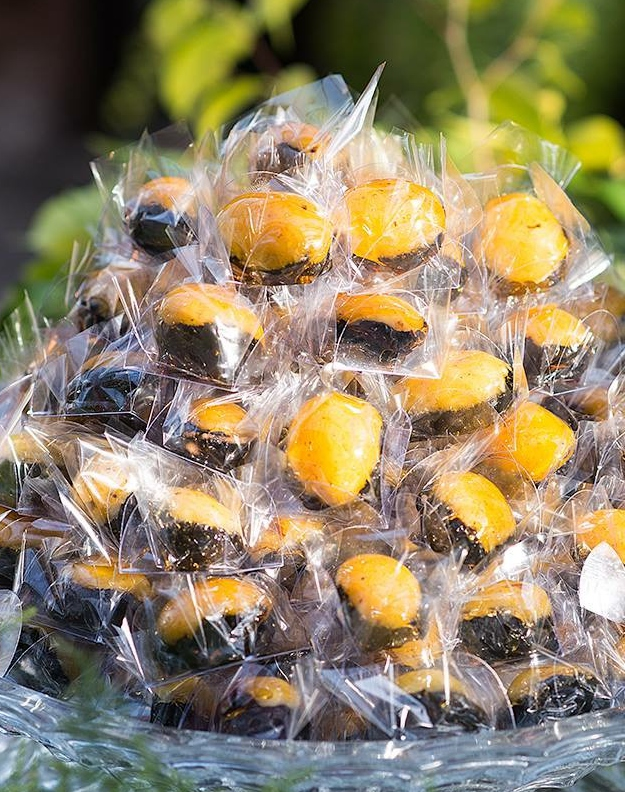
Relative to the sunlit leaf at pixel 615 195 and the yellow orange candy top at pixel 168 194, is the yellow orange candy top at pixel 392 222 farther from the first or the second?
the sunlit leaf at pixel 615 195

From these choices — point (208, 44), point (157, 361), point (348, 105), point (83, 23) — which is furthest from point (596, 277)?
point (83, 23)

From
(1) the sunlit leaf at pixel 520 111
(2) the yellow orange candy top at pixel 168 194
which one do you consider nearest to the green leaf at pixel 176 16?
(1) the sunlit leaf at pixel 520 111

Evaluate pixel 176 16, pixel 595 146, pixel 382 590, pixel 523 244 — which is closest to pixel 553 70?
pixel 595 146

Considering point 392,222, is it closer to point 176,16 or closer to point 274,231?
point 274,231

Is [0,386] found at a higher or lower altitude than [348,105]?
lower

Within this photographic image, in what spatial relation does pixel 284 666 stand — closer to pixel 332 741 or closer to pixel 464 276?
pixel 332 741

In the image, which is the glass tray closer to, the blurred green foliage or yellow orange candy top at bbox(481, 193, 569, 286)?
yellow orange candy top at bbox(481, 193, 569, 286)
